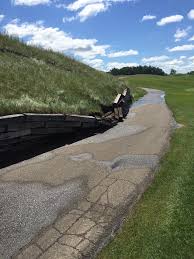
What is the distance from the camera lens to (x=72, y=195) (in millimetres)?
9320

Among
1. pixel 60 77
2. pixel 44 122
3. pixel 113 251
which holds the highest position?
pixel 60 77

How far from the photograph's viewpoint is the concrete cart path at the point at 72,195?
718 centimetres

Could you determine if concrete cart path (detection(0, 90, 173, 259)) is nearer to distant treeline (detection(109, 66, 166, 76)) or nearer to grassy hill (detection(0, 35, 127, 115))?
grassy hill (detection(0, 35, 127, 115))

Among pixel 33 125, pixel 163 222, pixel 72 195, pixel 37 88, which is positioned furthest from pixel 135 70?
pixel 163 222

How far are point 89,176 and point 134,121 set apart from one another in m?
9.80

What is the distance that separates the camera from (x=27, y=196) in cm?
925

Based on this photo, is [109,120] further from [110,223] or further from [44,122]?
[110,223]

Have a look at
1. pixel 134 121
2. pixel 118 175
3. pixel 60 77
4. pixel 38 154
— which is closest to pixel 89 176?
pixel 118 175

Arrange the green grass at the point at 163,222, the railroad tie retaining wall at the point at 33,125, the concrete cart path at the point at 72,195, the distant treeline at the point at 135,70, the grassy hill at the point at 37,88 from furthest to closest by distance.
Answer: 1. the distant treeline at the point at 135,70
2. the grassy hill at the point at 37,88
3. the railroad tie retaining wall at the point at 33,125
4. the concrete cart path at the point at 72,195
5. the green grass at the point at 163,222

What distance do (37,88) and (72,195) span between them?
34.6 ft

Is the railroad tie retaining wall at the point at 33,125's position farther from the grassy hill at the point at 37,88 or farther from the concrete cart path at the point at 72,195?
the concrete cart path at the point at 72,195

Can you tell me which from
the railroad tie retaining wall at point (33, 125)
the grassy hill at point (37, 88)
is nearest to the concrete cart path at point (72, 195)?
the railroad tie retaining wall at point (33, 125)

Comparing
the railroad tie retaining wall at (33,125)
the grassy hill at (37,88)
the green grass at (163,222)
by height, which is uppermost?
the grassy hill at (37,88)

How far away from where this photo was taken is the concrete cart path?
7.18m
